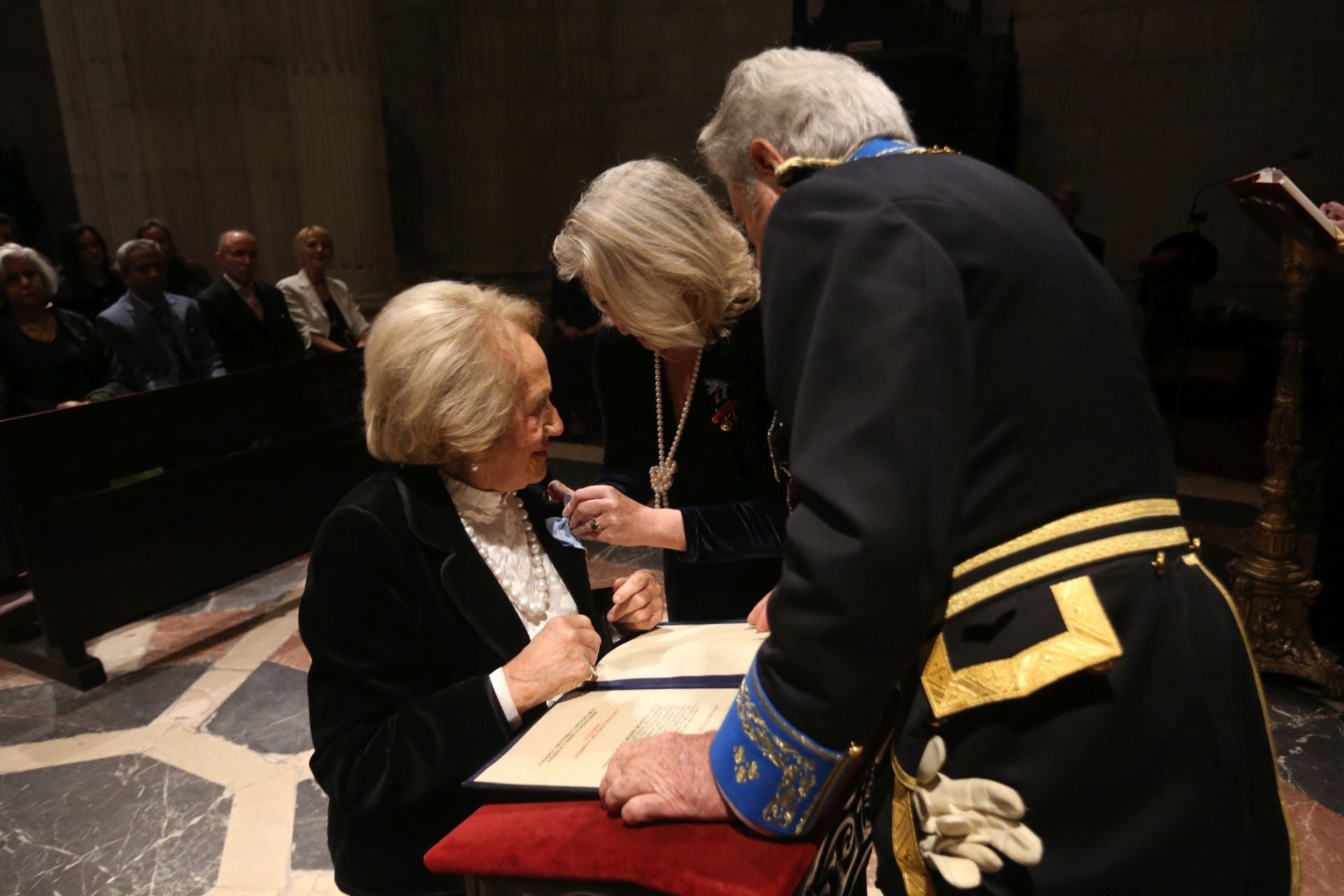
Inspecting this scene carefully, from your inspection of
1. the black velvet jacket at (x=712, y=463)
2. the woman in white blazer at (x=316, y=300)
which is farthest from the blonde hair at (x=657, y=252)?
the woman in white blazer at (x=316, y=300)

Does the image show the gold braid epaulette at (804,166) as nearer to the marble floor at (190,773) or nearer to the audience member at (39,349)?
the marble floor at (190,773)

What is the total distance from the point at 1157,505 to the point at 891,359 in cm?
42

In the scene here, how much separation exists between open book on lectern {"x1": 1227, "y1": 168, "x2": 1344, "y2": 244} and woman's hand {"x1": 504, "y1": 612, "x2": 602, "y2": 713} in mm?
2442

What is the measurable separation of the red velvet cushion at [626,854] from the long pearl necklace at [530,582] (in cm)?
62

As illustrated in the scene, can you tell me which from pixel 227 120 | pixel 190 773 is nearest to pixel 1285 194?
pixel 190 773

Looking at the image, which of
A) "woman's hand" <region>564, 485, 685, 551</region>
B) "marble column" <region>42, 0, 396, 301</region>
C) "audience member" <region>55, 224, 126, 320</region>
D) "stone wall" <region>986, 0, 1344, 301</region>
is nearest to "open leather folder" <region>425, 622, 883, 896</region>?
"woman's hand" <region>564, 485, 685, 551</region>

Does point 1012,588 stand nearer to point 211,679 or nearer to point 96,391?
point 211,679

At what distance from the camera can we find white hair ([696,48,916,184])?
1210 mm

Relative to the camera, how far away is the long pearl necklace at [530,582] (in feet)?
5.70

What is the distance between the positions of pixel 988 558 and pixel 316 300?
19.7 feet

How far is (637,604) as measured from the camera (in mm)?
1810

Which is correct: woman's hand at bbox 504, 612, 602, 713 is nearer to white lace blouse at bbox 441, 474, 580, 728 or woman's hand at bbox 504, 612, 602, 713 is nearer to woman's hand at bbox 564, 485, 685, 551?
white lace blouse at bbox 441, 474, 580, 728

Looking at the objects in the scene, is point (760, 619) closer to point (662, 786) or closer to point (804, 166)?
point (662, 786)

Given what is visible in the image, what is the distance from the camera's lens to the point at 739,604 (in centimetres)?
227
